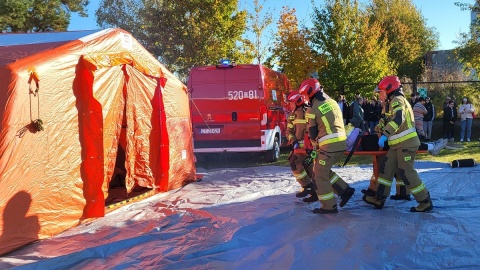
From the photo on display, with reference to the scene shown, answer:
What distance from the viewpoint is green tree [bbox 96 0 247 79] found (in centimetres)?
2130

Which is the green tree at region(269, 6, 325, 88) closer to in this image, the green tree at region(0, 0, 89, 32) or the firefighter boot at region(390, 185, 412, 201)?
the green tree at region(0, 0, 89, 32)

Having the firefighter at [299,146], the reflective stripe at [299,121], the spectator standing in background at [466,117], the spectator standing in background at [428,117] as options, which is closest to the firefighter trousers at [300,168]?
the firefighter at [299,146]

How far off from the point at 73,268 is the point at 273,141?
8673 millimetres

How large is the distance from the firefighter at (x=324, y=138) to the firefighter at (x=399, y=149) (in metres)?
0.67

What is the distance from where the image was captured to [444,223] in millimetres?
5746

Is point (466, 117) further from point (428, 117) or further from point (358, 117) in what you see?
point (358, 117)

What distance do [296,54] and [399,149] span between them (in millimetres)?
14725

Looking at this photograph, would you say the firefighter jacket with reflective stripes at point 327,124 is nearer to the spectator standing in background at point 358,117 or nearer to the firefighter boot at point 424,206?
the firefighter boot at point 424,206

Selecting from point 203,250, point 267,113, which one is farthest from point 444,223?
point 267,113

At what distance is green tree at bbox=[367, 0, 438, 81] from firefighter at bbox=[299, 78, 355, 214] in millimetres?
28860

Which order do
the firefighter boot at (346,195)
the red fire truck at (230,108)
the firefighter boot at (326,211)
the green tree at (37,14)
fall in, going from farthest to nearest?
the green tree at (37,14)
the red fire truck at (230,108)
the firefighter boot at (346,195)
the firefighter boot at (326,211)

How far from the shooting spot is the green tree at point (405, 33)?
3550cm

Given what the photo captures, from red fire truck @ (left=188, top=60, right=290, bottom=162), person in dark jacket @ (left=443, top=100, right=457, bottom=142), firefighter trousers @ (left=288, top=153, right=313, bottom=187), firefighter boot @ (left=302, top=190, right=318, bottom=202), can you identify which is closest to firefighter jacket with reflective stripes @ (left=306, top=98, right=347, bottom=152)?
firefighter trousers @ (left=288, top=153, right=313, bottom=187)

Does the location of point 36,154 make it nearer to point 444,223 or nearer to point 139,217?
point 139,217
